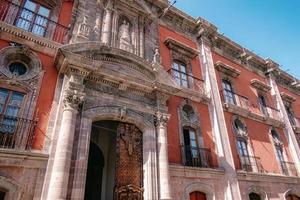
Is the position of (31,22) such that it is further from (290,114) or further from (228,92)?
(290,114)

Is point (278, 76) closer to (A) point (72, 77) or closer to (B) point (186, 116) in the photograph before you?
(B) point (186, 116)

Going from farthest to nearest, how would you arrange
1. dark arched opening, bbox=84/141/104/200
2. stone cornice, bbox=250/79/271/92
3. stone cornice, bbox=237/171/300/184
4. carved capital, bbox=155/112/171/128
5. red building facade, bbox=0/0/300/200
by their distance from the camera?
stone cornice, bbox=250/79/271/92
stone cornice, bbox=237/171/300/184
dark arched opening, bbox=84/141/104/200
carved capital, bbox=155/112/171/128
red building facade, bbox=0/0/300/200

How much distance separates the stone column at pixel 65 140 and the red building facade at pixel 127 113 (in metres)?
0.03

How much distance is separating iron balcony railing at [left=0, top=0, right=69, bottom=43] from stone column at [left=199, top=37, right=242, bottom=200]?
7170 millimetres

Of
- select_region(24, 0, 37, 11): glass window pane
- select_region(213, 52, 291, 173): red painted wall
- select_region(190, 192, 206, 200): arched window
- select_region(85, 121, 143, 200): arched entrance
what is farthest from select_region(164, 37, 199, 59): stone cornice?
select_region(190, 192, 206, 200): arched window

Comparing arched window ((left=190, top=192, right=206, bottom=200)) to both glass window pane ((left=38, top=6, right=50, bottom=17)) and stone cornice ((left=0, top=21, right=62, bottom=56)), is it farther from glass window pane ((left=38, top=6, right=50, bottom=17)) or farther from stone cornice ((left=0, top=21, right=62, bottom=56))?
glass window pane ((left=38, top=6, right=50, bottom=17))

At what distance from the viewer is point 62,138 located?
237 inches

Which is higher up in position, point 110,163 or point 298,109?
point 298,109

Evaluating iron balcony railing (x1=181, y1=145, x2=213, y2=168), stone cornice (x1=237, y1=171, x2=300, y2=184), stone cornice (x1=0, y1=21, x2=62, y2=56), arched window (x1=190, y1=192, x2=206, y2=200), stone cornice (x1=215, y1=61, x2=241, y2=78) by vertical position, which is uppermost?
stone cornice (x1=215, y1=61, x2=241, y2=78)

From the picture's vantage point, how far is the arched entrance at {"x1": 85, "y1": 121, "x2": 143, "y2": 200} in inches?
279

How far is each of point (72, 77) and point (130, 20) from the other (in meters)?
5.12

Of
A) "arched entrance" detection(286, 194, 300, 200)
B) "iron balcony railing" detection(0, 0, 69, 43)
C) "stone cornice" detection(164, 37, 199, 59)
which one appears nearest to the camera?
"iron balcony railing" detection(0, 0, 69, 43)

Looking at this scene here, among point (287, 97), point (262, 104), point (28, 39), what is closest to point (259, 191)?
point (262, 104)

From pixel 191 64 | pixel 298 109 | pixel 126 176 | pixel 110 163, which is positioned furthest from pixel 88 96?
pixel 298 109
